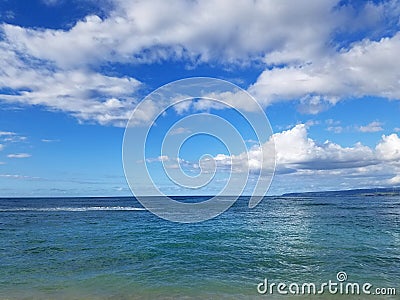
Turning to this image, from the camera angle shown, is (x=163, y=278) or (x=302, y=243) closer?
(x=163, y=278)

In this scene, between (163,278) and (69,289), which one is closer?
(69,289)

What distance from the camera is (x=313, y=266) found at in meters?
19.6

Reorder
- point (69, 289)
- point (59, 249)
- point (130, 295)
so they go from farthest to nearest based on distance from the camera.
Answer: point (59, 249), point (69, 289), point (130, 295)

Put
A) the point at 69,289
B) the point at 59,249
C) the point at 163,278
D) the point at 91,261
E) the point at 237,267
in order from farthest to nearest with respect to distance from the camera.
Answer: the point at 59,249 < the point at 91,261 < the point at 237,267 < the point at 163,278 < the point at 69,289

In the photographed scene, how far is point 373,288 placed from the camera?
15.6 metres

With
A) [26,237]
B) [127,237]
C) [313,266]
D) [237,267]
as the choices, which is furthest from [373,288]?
[26,237]

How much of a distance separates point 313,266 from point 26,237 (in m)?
27.5

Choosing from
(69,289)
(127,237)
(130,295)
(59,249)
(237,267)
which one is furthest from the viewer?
(127,237)

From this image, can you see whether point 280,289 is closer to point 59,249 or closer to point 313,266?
point 313,266

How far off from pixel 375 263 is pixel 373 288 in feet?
17.7

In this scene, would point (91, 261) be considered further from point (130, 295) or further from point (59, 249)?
point (130, 295)

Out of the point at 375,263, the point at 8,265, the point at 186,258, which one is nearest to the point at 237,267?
the point at 186,258

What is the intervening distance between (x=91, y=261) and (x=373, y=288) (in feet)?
53.4

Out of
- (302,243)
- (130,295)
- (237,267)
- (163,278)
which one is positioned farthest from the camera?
(302,243)
